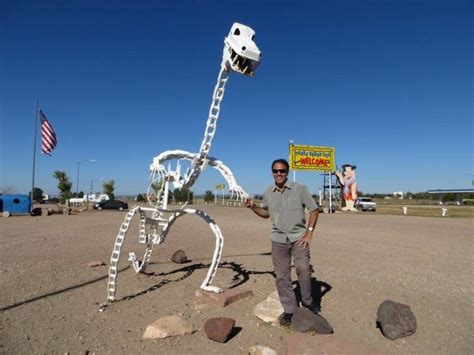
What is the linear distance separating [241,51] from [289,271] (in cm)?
305

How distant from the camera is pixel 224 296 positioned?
19.3 feet

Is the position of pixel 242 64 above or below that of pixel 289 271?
above

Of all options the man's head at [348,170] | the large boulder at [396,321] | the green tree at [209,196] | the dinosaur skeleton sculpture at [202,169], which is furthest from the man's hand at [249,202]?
the green tree at [209,196]

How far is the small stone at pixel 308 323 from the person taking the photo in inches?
175

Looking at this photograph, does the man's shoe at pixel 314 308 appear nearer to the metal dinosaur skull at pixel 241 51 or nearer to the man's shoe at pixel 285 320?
the man's shoe at pixel 285 320

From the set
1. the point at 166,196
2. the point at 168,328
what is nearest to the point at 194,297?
the point at 168,328

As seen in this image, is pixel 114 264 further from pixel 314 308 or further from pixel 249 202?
pixel 314 308

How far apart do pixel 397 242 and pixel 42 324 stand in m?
12.9

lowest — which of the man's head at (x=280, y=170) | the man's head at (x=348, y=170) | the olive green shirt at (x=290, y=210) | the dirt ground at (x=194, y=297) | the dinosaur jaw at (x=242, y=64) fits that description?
the dirt ground at (x=194, y=297)

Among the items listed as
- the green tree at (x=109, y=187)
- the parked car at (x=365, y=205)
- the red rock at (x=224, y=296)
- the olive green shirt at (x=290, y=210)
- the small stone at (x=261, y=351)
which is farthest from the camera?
the green tree at (x=109, y=187)

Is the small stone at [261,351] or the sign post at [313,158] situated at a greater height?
the sign post at [313,158]

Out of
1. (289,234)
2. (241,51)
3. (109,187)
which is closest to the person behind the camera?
(289,234)

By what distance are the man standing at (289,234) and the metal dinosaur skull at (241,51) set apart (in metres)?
1.42

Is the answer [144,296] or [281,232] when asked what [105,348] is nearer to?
[144,296]
